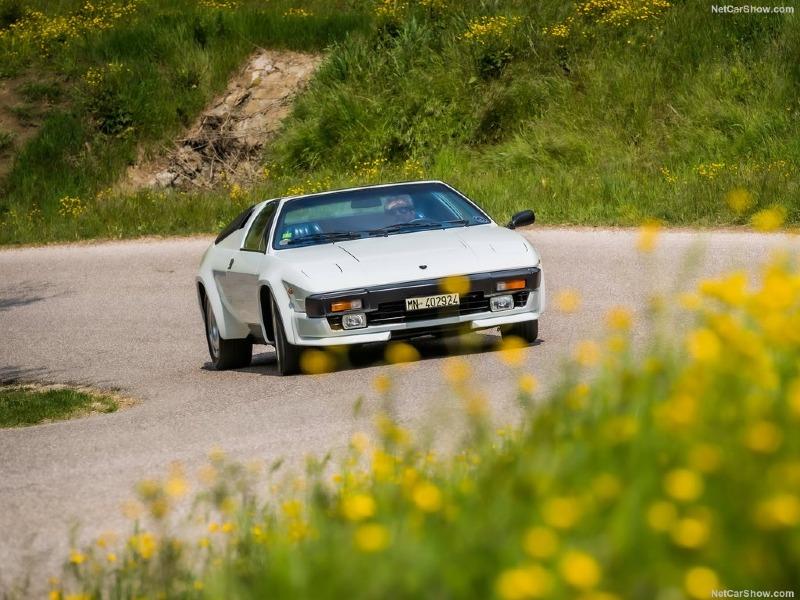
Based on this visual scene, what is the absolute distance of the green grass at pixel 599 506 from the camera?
9.80ft

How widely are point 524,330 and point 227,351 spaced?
106 inches

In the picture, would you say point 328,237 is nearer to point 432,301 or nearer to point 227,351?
point 432,301

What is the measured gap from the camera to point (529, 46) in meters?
30.6

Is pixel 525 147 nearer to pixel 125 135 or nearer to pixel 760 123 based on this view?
pixel 760 123

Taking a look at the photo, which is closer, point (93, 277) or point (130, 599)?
point (130, 599)

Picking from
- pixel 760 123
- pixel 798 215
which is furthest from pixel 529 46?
pixel 798 215

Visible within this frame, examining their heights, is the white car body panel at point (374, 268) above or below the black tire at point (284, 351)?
above

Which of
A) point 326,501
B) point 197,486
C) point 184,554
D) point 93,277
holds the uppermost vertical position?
point 326,501

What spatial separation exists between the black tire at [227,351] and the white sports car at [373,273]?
2 centimetres

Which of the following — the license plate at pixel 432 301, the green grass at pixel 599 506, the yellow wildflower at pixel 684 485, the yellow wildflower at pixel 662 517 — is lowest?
the license plate at pixel 432 301

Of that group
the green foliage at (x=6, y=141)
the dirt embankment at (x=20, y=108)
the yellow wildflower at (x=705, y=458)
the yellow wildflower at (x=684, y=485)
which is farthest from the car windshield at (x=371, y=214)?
the green foliage at (x=6, y=141)

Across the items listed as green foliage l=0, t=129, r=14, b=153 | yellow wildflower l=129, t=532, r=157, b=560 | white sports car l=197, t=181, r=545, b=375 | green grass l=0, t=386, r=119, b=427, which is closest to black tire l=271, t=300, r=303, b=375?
white sports car l=197, t=181, r=545, b=375

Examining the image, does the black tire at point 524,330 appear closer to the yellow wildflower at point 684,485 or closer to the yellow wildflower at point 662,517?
the yellow wildflower at point 662,517

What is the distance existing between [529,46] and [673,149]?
5.44 meters
